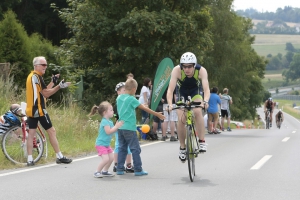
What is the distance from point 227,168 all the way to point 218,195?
10.7ft

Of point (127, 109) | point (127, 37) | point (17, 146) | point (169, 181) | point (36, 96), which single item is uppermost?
point (127, 37)

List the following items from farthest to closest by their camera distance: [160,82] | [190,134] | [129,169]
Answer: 1. [160,82]
2. [129,169]
3. [190,134]

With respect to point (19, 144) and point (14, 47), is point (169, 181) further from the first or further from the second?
point (14, 47)

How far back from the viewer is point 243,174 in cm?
1059

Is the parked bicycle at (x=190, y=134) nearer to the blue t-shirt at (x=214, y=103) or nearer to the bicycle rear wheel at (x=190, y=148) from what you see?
the bicycle rear wheel at (x=190, y=148)

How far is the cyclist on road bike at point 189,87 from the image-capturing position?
981 centimetres

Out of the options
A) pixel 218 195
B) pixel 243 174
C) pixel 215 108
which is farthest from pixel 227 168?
pixel 215 108

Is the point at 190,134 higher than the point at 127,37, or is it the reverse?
the point at 127,37

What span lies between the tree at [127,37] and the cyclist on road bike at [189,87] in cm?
1602

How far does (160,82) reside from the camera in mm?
17938

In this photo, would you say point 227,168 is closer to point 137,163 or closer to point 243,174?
point 243,174

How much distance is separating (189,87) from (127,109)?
3.36 ft

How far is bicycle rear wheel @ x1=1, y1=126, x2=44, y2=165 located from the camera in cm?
1177

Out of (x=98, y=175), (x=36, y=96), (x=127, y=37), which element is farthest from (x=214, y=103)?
(x=98, y=175)
